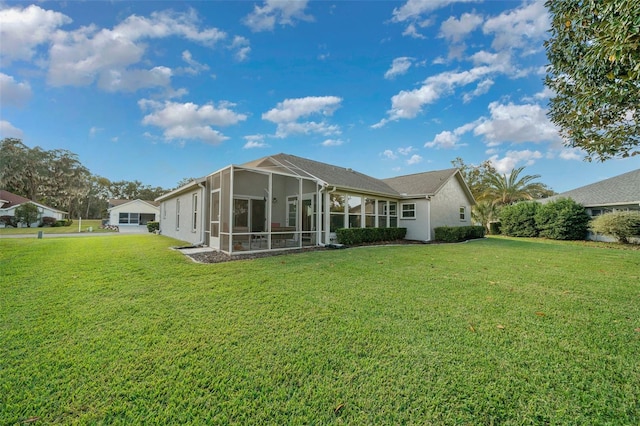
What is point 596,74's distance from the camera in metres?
5.18

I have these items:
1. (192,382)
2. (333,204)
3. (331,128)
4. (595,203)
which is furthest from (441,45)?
(595,203)

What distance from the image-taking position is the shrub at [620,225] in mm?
13883

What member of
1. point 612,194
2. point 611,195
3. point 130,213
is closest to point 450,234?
point 611,195

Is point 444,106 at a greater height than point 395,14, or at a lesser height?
lesser

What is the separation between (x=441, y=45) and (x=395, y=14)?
2.90 meters

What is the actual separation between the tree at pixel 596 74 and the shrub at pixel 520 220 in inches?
541

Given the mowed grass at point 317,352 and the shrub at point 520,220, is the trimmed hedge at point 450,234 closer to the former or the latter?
the shrub at point 520,220

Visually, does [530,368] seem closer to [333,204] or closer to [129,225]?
[333,204]

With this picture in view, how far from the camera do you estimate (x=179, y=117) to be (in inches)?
660

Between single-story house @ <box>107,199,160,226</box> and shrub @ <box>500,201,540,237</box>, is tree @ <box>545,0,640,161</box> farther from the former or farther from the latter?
single-story house @ <box>107,199,160,226</box>

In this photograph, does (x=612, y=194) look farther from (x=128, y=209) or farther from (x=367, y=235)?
(x=128, y=209)

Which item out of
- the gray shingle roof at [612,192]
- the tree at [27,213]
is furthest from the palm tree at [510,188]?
the tree at [27,213]

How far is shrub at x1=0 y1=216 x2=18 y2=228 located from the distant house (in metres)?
53.7

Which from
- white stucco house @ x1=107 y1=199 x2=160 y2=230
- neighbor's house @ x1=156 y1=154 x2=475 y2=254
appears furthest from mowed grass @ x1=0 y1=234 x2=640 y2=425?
white stucco house @ x1=107 y1=199 x2=160 y2=230
